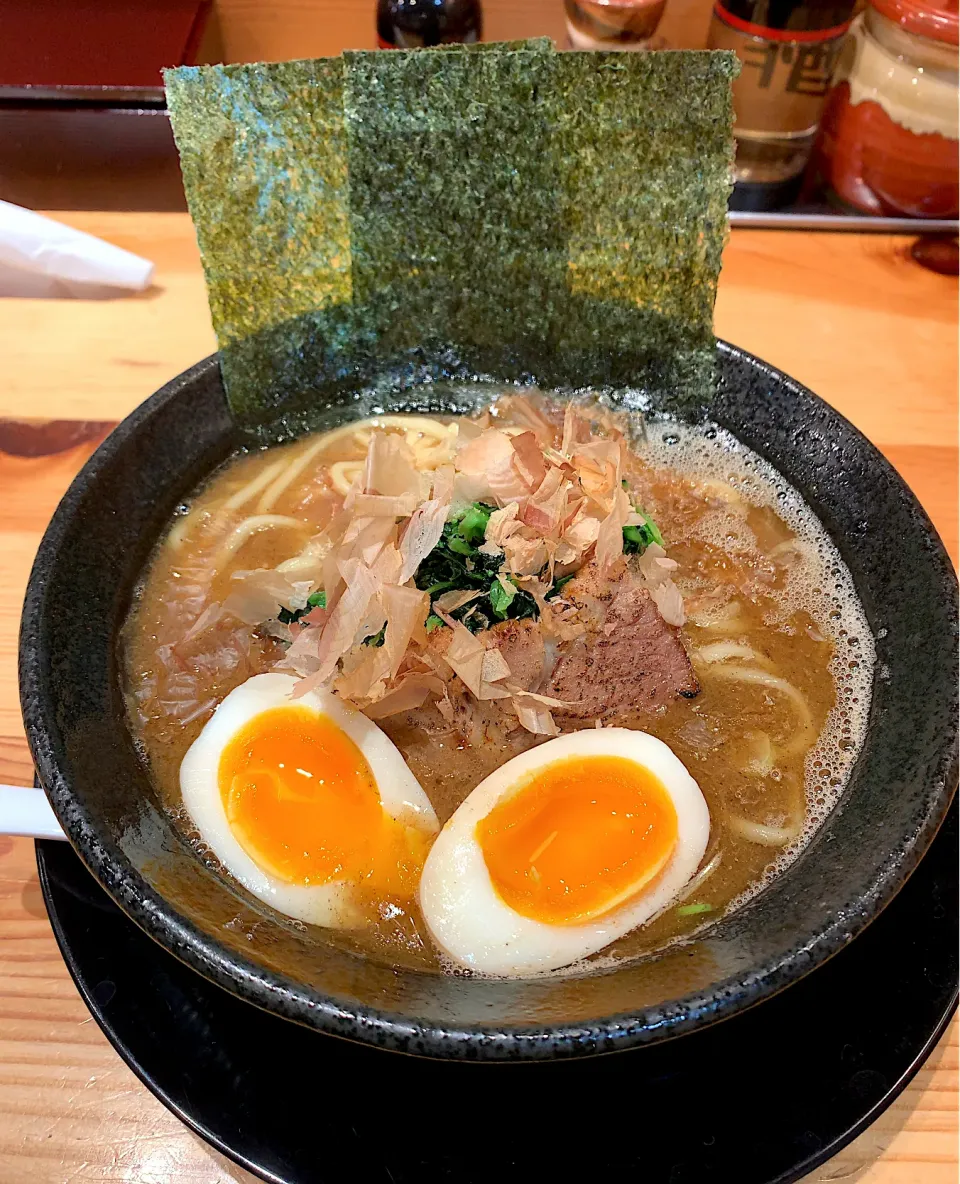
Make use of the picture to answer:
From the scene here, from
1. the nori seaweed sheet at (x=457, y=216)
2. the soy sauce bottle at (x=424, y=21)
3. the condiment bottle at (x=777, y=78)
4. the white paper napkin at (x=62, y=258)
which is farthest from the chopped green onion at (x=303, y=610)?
the condiment bottle at (x=777, y=78)

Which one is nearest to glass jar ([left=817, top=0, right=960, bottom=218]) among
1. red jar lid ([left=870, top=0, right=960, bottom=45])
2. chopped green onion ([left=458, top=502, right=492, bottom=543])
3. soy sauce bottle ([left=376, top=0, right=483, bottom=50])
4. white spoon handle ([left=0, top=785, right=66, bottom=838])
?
red jar lid ([left=870, top=0, right=960, bottom=45])

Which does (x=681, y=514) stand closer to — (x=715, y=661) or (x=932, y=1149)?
(x=715, y=661)

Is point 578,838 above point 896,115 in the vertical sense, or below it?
below

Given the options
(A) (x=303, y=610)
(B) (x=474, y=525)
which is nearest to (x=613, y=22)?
(B) (x=474, y=525)

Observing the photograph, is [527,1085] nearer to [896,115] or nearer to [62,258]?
[62,258]

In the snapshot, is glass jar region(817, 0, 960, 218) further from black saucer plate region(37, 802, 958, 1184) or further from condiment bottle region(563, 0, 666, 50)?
black saucer plate region(37, 802, 958, 1184)
